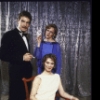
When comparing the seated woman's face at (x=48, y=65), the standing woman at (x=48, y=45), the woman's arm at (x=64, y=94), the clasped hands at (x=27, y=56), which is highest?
the standing woman at (x=48, y=45)

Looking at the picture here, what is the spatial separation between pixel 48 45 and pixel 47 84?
329mm

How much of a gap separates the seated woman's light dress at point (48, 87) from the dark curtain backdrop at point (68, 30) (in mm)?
71

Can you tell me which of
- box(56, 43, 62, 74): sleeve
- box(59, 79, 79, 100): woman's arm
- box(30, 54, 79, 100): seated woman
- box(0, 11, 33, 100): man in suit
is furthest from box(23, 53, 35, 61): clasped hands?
box(59, 79, 79, 100): woman's arm

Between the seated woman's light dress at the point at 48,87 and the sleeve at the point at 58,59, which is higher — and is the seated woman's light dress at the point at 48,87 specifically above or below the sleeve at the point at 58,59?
below

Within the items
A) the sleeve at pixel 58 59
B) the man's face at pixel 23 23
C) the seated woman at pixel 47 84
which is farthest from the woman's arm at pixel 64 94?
the man's face at pixel 23 23

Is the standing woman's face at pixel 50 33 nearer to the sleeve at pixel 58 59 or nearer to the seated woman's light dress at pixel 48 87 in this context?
the sleeve at pixel 58 59

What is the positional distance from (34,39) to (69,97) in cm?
57

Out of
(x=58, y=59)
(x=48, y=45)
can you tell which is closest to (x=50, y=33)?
(x=48, y=45)

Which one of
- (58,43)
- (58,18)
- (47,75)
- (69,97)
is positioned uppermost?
(58,18)

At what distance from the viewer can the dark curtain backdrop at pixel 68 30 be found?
9.58 feet

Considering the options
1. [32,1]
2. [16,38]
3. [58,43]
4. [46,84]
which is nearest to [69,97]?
[46,84]
